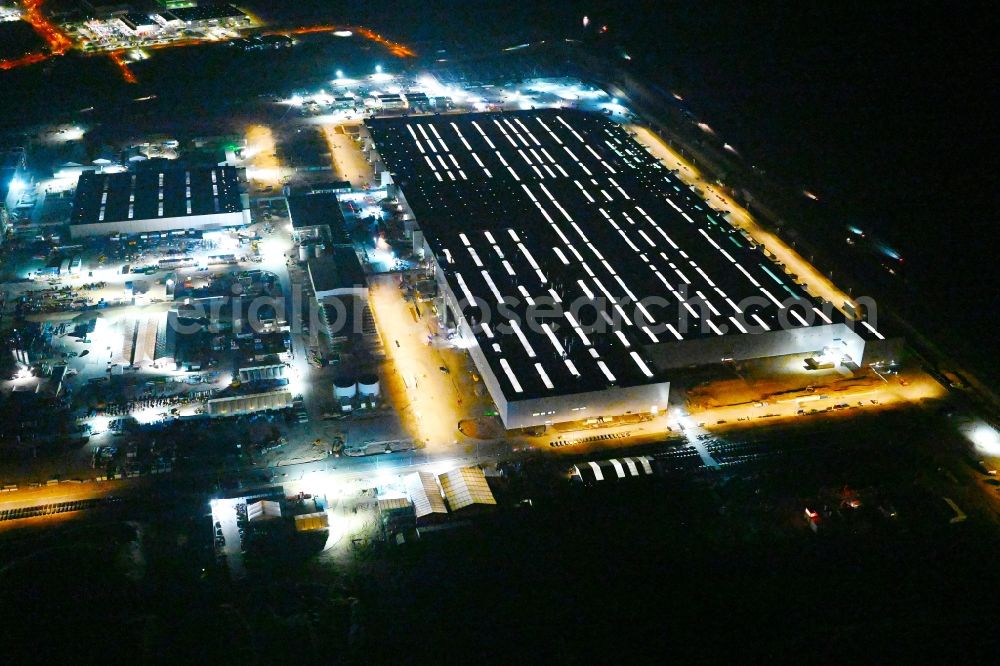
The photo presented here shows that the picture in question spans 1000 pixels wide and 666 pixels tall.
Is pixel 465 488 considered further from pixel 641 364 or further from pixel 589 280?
pixel 589 280

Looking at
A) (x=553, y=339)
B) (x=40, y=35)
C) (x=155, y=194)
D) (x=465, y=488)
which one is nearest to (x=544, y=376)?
(x=553, y=339)

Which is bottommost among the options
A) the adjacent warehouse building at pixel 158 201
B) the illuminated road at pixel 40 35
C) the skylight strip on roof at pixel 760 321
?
the skylight strip on roof at pixel 760 321

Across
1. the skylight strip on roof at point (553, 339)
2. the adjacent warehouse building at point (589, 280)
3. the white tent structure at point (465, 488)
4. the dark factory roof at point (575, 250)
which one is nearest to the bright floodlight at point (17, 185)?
the adjacent warehouse building at point (589, 280)

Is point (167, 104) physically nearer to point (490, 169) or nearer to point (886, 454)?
point (490, 169)

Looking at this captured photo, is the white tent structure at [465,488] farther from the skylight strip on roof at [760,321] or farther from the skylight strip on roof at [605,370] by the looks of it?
the skylight strip on roof at [760,321]

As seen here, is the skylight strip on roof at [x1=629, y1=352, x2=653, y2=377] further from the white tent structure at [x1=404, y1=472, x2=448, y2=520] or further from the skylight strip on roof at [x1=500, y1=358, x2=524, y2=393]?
the white tent structure at [x1=404, y1=472, x2=448, y2=520]

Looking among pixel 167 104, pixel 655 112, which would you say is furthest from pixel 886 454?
pixel 167 104

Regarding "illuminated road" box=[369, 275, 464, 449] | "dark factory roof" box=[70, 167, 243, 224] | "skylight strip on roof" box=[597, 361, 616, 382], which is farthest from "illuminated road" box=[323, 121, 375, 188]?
"skylight strip on roof" box=[597, 361, 616, 382]

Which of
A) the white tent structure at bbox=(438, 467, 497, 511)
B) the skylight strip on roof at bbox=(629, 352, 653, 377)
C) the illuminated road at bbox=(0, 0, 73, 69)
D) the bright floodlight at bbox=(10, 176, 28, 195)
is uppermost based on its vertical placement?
the illuminated road at bbox=(0, 0, 73, 69)
